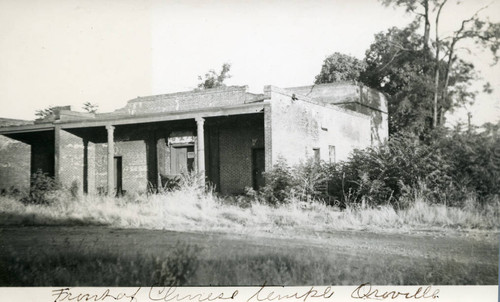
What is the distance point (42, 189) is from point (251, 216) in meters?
10.9

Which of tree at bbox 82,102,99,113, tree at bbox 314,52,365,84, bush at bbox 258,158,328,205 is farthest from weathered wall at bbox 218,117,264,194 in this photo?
tree at bbox 314,52,365,84

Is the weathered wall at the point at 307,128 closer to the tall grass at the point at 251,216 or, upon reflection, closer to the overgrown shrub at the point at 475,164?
the tall grass at the point at 251,216

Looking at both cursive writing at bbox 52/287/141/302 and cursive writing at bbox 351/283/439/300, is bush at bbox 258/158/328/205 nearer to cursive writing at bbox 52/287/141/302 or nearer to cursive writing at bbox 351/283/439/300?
cursive writing at bbox 351/283/439/300

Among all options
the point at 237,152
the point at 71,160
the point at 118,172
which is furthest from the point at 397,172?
the point at 71,160

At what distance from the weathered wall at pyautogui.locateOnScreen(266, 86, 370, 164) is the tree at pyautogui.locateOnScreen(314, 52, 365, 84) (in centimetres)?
1074

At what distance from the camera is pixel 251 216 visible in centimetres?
1162

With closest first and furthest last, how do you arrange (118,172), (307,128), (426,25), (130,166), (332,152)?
(426,25) → (307,128) → (332,152) → (130,166) → (118,172)

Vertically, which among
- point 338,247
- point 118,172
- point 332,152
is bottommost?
point 338,247

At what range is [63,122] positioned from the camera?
20188mm

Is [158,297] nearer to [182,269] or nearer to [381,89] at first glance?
[182,269]

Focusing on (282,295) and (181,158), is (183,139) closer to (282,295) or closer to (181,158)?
(181,158)

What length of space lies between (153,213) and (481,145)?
9118 millimetres

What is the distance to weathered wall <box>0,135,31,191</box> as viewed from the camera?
827 inches

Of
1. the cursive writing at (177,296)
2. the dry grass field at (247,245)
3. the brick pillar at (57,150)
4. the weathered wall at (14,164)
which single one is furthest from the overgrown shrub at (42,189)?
the cursive writing at (177,296)
